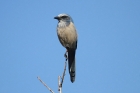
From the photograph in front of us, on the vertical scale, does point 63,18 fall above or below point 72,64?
above

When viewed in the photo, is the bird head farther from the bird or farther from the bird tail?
the bird tail

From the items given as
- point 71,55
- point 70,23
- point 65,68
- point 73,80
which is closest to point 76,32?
point 70,23

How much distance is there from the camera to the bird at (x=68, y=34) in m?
6.22

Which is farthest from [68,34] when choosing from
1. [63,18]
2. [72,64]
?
[72,64]

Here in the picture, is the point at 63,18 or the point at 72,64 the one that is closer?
the point at 63,18

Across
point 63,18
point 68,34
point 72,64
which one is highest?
point 63,18

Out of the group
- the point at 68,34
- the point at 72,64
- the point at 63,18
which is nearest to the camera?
the point at 68,34

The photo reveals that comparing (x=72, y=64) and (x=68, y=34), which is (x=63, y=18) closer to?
(x=68, y=34)

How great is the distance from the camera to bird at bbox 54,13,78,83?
20.4 feet

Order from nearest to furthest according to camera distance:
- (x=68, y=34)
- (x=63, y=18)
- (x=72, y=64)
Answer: (x=68, y=34) < (x=63, y=18) < (x=72, y=64)

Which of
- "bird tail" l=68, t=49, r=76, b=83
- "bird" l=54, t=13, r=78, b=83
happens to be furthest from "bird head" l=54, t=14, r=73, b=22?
"bird tail" l=68, t=49, r=76, b=83

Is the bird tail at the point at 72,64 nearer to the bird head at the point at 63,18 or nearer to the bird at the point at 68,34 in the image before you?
the bird at the point at 68,34

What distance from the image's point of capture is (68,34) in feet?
20.4

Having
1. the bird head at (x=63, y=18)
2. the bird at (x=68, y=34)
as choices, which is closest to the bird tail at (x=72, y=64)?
the bird at (x=68, y=34)
